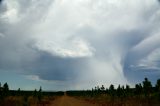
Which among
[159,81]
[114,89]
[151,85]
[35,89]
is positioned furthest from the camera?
[35,89]

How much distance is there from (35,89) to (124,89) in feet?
111

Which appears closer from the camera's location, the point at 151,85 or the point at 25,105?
Result: the point at 25,105

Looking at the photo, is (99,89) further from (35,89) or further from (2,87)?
(2,87)

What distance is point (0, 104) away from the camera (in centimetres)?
6353

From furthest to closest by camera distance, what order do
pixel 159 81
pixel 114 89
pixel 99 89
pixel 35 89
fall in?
pixel 99 89, pixel 35 89, pixel 114 89, pixel 159 81

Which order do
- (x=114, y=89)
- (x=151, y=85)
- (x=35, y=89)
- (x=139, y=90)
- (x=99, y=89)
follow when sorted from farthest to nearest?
(x=99, y=89), (x=35, y=89), (x=114, y=89), (x=139, y=90), (x=151, y=85)

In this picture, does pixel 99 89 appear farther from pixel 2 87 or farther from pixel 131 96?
pixel 2 87

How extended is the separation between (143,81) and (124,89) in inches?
903

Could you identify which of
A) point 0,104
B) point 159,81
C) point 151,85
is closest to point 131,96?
point 151,85

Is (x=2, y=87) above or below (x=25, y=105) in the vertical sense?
above

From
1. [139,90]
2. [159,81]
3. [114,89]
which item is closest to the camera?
[159,81]

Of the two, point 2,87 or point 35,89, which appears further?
point 35,89

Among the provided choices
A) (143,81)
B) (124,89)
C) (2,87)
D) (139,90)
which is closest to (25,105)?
→ (2,87)

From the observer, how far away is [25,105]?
48.9 meters
